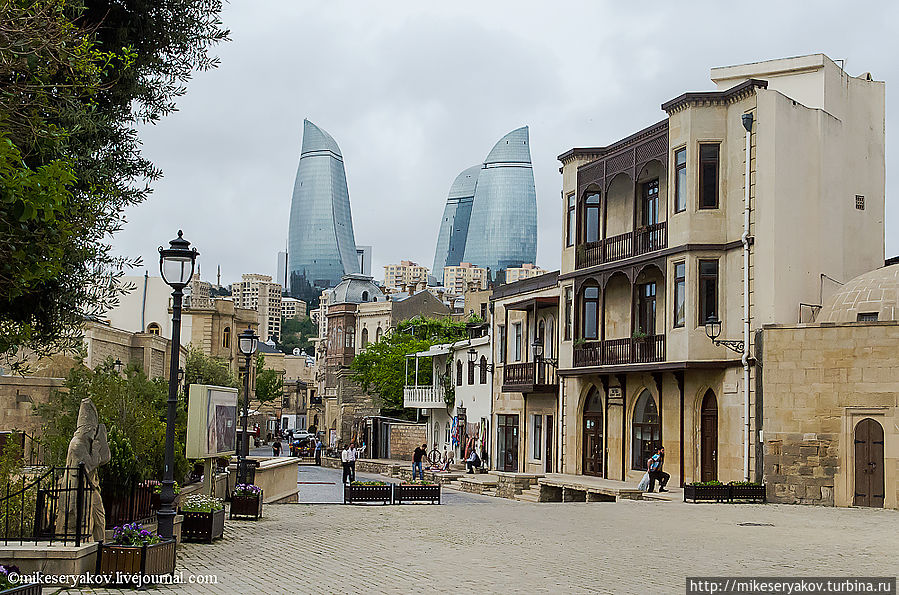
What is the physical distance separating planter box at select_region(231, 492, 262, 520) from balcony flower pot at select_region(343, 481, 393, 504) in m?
6.16

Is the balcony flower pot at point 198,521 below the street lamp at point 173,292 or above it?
below

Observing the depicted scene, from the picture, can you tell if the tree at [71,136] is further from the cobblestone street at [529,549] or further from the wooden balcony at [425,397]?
the wooden balcony at [425,397]

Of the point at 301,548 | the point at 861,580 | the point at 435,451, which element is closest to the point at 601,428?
the point at 435,451

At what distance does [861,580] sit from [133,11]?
10.8 m

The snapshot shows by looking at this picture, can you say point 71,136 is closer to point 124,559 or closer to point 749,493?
point 124,559

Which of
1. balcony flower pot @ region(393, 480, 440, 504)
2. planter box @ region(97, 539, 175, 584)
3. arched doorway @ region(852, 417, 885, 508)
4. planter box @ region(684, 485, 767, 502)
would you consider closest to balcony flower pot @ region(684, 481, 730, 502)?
planter box @ region(684, 485, 767, 502)

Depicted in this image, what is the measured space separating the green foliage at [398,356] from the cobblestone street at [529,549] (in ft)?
135

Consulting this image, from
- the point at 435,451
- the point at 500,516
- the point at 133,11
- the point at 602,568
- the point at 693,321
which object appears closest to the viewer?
the point at 133,11

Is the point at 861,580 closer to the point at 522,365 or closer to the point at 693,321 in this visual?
the point at 693,321

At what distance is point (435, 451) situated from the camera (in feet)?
176

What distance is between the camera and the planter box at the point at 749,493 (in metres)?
27.7

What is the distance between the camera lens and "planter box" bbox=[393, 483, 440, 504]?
Answer: 28.0 metres

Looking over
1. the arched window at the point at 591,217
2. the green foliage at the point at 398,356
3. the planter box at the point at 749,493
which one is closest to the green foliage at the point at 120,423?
the planter box at the point at 749,493

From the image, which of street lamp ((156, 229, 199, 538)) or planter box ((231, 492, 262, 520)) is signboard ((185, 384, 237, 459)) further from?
street lamp ((156, 229, 199, 538))
